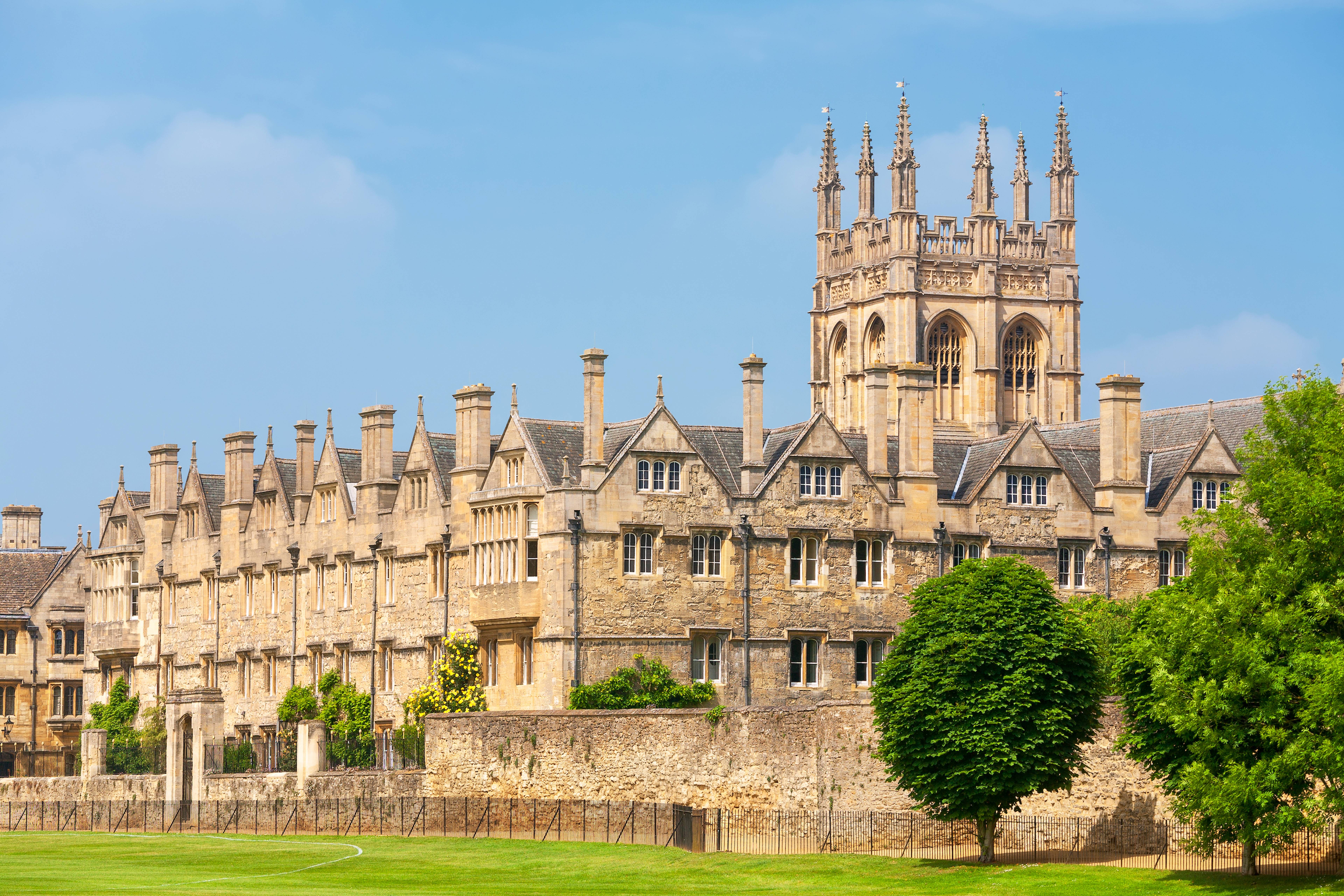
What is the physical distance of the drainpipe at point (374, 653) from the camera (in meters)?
85.8

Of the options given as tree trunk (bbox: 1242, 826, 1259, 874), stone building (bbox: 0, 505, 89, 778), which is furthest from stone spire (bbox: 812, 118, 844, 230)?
tree trunk (bbox: 1242, 826, 1259, 874)

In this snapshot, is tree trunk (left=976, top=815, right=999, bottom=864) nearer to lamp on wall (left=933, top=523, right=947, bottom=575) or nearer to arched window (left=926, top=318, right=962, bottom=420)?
lamp on wall (left=933, top=523, right=947, bottom=575)

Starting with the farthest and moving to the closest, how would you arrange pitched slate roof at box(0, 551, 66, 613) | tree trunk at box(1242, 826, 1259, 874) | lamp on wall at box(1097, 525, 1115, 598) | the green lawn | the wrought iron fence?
pitched slate roof at box(0, 551, 66, 613) < lamp on wall at box(1097, 525, 1115, 598) < the wrought iron fence < the green lawn < tree trunk at box(1242, 826, 1259, 874)

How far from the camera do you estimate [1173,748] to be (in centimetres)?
5747

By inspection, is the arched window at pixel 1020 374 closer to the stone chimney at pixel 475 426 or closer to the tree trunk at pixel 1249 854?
the stone chimney at pixel 475 426

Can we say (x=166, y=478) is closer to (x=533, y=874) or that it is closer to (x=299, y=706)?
(x=299, y=706)

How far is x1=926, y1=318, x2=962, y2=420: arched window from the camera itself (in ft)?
417

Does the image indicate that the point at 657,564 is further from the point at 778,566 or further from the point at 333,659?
the point at 333,659

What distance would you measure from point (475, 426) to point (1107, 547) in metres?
20.8

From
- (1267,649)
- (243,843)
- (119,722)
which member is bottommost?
(243,843)

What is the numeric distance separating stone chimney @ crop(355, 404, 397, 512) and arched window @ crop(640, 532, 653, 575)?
1321 centimetres

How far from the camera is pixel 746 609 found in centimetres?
7788

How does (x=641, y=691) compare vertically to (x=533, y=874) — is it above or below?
above

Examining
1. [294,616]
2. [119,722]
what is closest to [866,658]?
[294,616]
